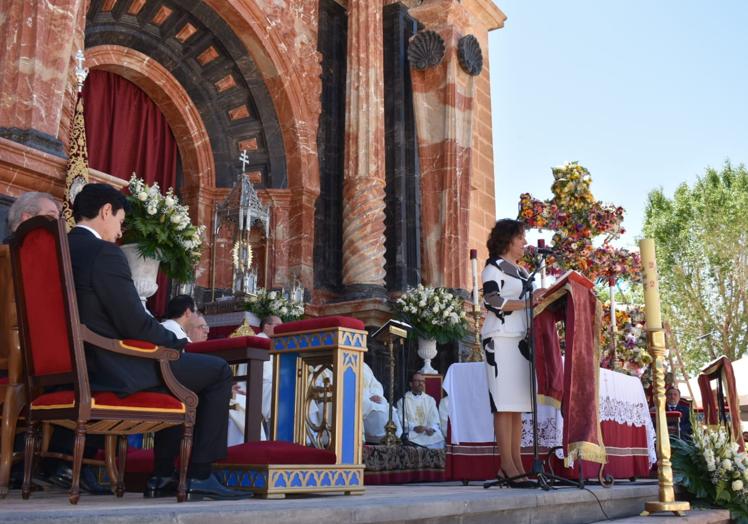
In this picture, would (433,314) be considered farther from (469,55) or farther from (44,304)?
(44,304)

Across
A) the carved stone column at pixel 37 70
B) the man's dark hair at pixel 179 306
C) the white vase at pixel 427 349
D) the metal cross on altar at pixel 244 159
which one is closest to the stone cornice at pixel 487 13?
the metal cross on altar at pixel 244 159

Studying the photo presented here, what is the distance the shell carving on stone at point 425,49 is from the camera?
37.8 feet

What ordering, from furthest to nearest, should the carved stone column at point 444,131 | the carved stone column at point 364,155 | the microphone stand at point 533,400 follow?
the carved stone column at point 444,131
the carved stone column at point 364,155
the microphone stand at point 533,400

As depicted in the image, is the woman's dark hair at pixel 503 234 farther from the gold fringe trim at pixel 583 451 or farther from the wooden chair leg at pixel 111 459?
the wooden chair leg at pixel 111 459

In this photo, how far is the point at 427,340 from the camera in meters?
9.79

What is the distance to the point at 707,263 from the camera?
24.0 meters

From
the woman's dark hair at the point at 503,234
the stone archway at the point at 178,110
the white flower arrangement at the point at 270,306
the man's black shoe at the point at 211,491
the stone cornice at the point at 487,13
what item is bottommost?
the man's black shoe at the point at 211,491

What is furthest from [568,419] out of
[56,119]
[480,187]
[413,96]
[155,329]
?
[480,187]

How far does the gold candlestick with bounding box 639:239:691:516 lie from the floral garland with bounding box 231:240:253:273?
17.2ft

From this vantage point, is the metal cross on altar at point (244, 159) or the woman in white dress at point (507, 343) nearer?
the woman in white dress at point (507, 343)

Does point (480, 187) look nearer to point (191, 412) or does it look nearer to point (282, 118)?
point (282, 118)

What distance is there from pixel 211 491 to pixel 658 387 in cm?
265

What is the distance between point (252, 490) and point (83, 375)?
0.91 metres

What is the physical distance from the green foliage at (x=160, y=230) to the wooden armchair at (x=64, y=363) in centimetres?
272
